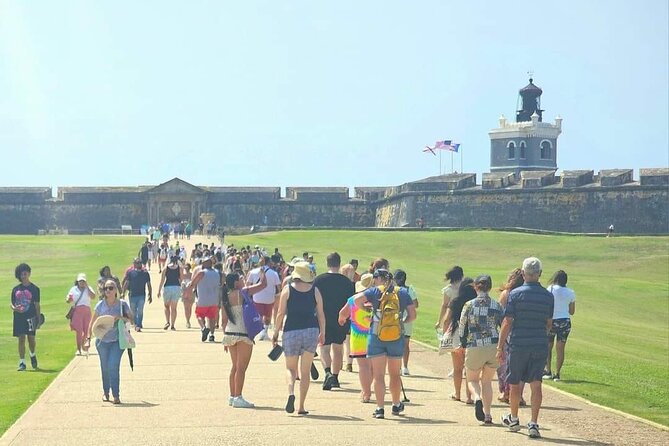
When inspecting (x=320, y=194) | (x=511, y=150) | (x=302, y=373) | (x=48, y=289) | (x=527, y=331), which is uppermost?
(x=511, y=150)

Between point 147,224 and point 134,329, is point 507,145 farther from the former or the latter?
point 134,329

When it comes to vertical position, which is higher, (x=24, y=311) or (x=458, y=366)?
(x=24, y=311)

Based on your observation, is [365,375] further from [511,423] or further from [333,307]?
[511,423]

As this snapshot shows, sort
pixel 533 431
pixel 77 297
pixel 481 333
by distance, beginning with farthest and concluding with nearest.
A: pixel 77 297, pixel 481 333, pixel 533 431

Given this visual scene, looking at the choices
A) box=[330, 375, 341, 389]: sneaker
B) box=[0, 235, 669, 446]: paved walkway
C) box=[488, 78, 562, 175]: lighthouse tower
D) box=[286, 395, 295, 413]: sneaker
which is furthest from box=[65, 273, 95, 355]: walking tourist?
box=[488, 78, 562, 175]: lighthouse tower

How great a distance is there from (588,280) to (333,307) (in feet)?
101

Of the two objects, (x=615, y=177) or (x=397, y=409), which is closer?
(x=397, y=409)

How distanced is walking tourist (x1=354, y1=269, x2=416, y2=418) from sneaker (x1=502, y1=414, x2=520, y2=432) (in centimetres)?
114

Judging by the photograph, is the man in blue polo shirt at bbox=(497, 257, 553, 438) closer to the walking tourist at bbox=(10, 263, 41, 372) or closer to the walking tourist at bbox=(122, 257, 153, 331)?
the walking tourist at bbox=(10, 263, 41, 372)

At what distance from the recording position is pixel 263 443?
11.0 m

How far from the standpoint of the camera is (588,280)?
144 feet

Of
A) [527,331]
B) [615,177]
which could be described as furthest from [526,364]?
[615,177]

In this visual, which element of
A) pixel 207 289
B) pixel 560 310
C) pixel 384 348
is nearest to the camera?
pixel 384 348

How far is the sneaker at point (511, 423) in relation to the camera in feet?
38.9
